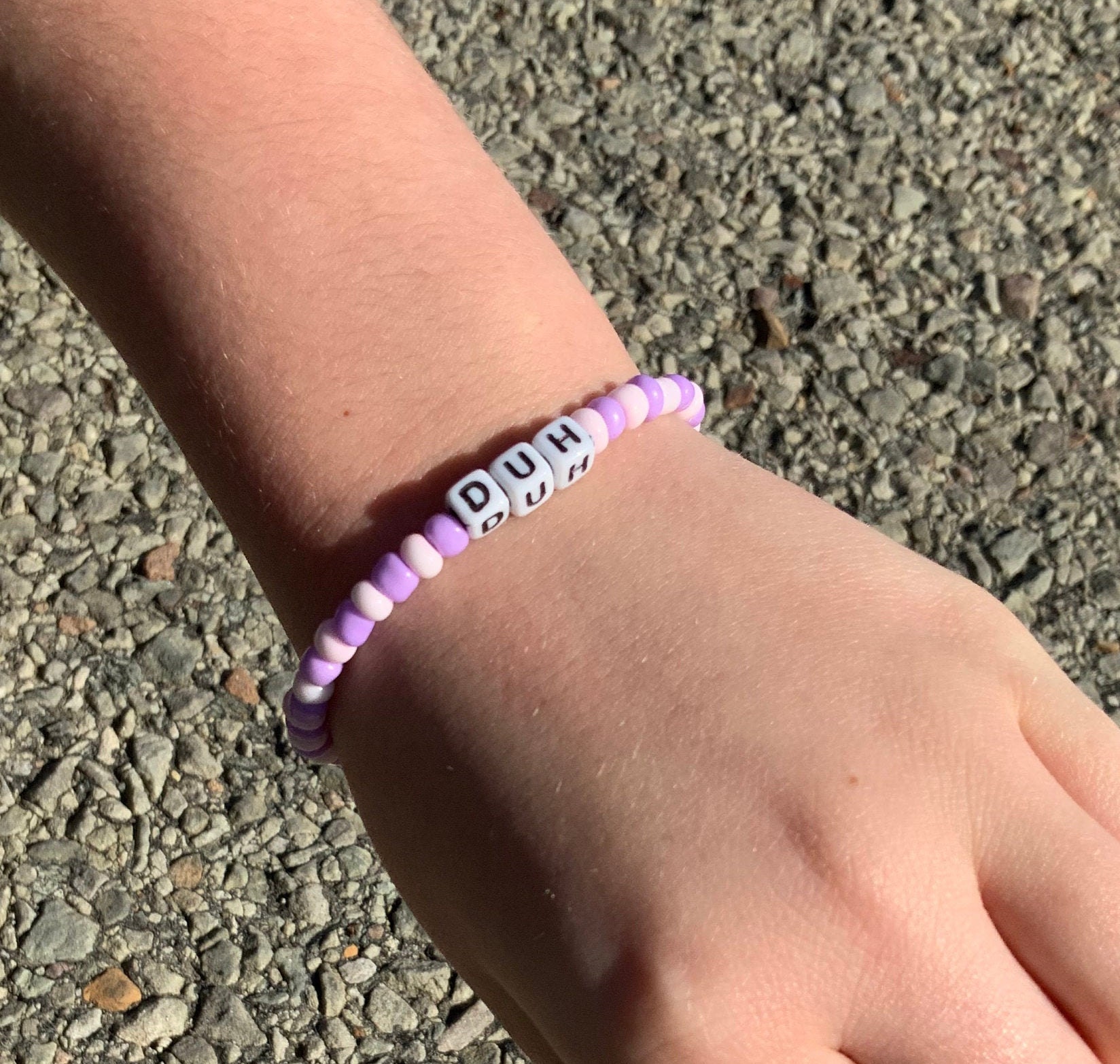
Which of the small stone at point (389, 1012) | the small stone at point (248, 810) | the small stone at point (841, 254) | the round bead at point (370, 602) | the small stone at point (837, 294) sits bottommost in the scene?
the small stone at point (389, 1012)

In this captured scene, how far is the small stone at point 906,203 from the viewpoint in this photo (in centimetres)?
200

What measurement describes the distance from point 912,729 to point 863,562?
0.49 ft

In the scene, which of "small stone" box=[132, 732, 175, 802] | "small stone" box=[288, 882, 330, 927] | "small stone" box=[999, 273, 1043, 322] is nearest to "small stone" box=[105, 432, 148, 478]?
"small stone" box=[132, 732, 175, 802]

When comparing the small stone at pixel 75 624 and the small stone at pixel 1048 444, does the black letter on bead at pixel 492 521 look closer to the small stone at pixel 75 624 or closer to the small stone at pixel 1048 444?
the small stone at pixel 75 624

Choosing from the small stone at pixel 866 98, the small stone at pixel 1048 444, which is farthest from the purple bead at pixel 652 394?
the small stone at pixel 866 98

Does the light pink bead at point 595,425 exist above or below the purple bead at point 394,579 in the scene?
above

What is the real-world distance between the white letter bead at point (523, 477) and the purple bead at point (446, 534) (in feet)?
0.14

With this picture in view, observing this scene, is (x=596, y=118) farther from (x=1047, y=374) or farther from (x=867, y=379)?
(x=1047, y=374)

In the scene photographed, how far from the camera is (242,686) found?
1.60m

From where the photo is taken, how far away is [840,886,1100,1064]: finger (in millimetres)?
846

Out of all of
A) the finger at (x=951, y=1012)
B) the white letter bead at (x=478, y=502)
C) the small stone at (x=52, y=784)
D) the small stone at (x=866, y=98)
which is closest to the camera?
the finger at (x=951, y=1012)

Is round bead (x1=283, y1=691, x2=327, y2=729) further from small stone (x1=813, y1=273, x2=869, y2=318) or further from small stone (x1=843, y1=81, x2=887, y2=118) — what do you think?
small stone (x1=843, y1=81, x2=887, y2=118)

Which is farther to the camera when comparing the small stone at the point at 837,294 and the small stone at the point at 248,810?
the small stone at the point at 837,294

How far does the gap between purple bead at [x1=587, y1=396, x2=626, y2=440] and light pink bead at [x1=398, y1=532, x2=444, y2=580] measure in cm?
17
